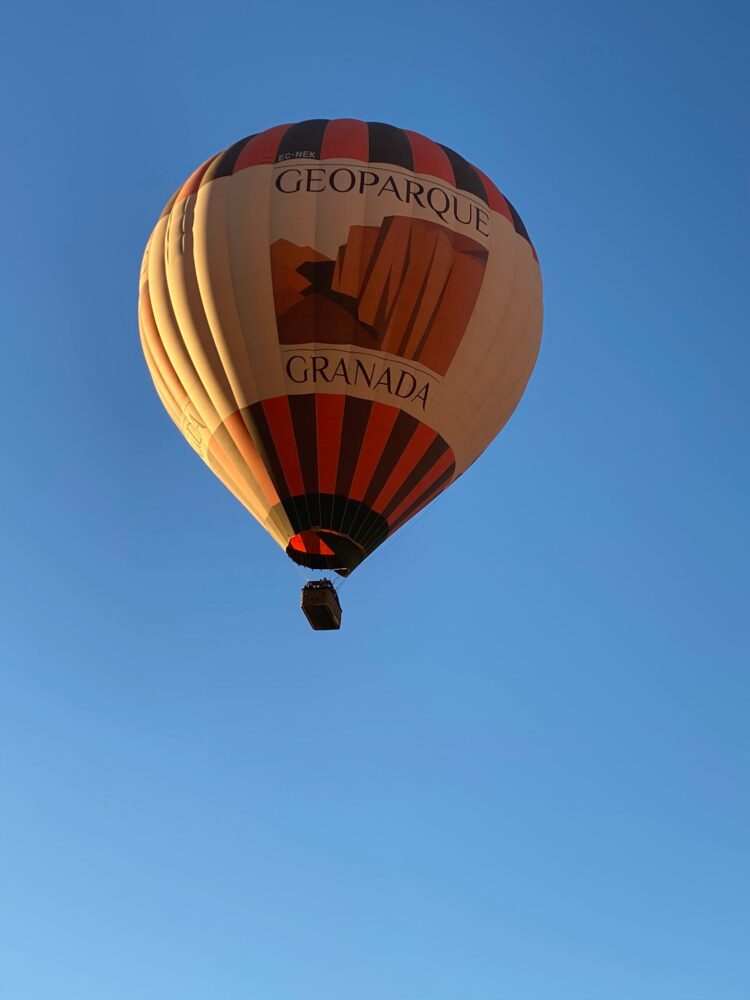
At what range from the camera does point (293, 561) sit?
22328mm

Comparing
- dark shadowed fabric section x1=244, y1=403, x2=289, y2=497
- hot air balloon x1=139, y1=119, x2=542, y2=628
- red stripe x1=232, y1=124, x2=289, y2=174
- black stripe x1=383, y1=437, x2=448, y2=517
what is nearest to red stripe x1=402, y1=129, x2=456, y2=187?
hot air balloon x1=139, y1=119, x2=542, y2=628

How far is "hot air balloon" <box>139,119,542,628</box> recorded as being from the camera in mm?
21625

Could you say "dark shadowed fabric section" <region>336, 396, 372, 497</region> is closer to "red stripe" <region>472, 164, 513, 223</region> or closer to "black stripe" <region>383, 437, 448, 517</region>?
"black stripe" <region>383, 437, 448, 517</region>

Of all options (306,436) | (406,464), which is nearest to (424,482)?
(406,464)

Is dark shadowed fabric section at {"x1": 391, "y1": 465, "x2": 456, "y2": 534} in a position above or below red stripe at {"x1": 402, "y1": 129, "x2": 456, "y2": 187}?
below

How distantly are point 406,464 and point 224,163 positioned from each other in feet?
17.4

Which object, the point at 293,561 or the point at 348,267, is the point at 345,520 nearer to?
the point at 293,561

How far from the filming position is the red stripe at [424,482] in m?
22.5

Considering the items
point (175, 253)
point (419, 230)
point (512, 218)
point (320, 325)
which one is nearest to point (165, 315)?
point (175, 253)

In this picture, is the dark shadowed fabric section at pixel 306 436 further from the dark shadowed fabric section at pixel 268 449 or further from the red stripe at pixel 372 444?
the red stripe at pixel 372 444

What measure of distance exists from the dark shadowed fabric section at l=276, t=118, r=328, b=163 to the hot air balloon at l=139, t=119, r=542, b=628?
36 millimetres

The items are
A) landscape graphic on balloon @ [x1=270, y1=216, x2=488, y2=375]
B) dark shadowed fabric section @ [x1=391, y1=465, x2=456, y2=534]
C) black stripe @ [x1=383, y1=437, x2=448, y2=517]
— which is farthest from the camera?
dark shadowed fabric section @ [x1=391, y1=465, x2=456, y2=534]

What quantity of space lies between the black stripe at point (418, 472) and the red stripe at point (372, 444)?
616mm

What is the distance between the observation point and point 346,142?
22.5 m
